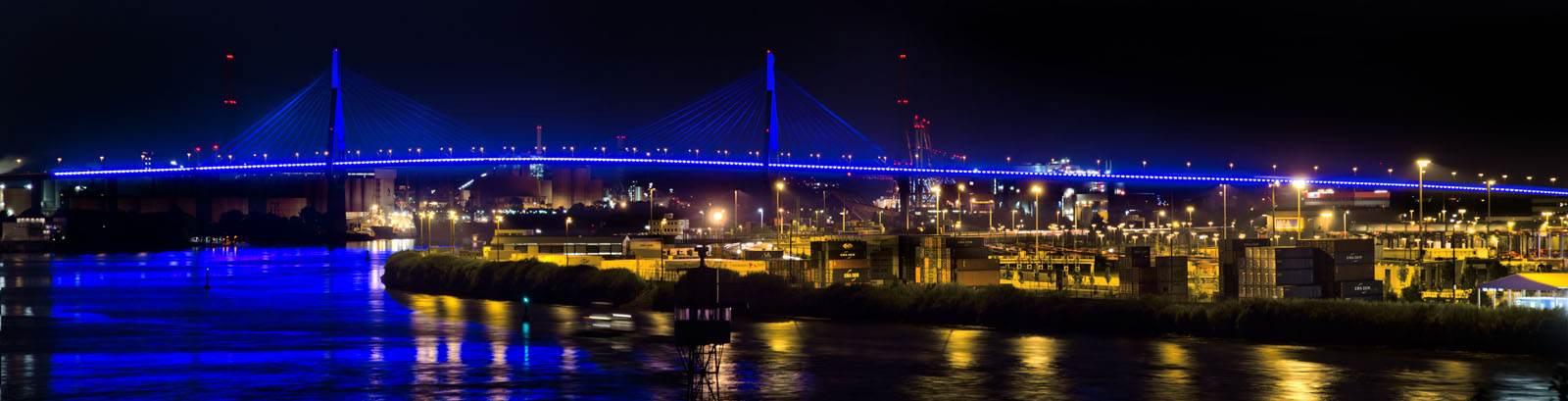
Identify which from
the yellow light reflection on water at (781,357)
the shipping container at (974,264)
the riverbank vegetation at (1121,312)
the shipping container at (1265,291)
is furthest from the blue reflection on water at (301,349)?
the shipping container at (1265,291)

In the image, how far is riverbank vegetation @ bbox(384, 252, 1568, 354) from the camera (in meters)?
21.1

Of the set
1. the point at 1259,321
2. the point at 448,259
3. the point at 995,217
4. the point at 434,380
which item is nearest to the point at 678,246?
the point at 448,259

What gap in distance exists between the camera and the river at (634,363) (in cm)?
1650

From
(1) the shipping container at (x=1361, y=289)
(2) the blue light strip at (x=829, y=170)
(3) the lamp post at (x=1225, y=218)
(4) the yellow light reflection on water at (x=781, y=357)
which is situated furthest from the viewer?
(2) the blue light strip at (x=829, y=170)

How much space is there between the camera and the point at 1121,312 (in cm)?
2503

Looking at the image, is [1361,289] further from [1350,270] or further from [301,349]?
[301,349]

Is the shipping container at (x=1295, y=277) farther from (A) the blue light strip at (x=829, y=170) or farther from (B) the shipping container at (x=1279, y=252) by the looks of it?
(A) the blue light strip at (x=829, y=170)

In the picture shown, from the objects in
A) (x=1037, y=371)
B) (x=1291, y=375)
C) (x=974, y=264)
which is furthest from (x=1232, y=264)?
(x=1037, y=371)

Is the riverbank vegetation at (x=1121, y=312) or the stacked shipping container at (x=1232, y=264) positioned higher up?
the stacked shipping container at (x=1232, y=264)

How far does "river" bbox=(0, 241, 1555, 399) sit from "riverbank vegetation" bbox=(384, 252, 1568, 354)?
86 centimetres

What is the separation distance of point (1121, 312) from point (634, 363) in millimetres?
9926

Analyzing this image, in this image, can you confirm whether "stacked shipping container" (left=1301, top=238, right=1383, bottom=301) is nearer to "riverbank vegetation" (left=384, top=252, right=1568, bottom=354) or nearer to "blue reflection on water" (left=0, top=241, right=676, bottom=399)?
"riverbank vegetation" (left=384, top=252, right=1568, bottom=354)

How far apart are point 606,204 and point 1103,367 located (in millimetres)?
126941

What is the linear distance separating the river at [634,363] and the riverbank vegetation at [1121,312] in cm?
86
